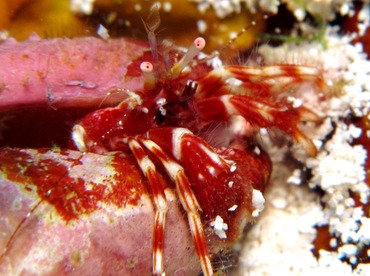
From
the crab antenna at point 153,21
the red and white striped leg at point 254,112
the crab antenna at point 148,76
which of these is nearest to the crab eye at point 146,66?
the crab antenna at point 148,76

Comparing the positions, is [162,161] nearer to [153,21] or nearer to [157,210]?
[157,210]

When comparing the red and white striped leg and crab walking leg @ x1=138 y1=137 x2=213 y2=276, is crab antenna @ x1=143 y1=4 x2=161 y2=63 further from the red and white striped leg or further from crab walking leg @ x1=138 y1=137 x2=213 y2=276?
crab walking leg @ x1=138 y1=137 x2=213 y2=276

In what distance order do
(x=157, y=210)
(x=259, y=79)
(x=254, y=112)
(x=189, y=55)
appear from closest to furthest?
(x=157, y=210) < (x=189, y=55) < (x=254, y=112) < (x=259, y=79)

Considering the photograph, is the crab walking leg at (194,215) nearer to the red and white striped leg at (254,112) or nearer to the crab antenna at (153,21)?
the red and white striped leg at (254,112)

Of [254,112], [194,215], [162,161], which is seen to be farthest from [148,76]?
[194,215]

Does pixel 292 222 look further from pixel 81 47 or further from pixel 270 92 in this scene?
pixel 81 47

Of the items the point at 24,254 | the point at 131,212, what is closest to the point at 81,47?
the point at 131,212

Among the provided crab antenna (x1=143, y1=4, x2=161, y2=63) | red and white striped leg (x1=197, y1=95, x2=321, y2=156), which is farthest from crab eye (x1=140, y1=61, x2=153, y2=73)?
red and white striped leg (x1=197, y1=95, x2=321, y2=156)
